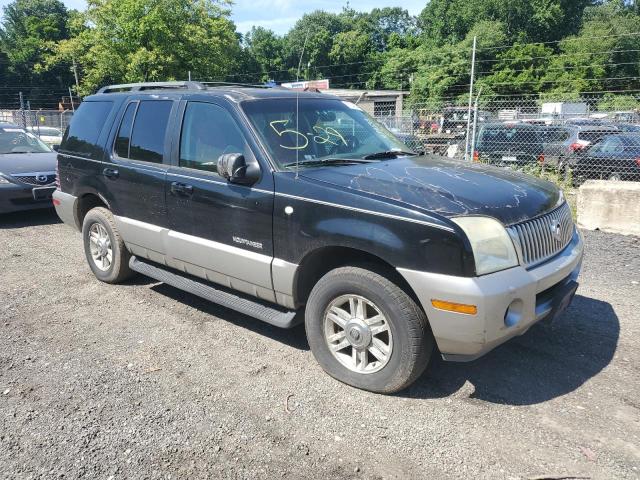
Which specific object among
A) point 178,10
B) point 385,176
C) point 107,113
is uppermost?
point 178,10

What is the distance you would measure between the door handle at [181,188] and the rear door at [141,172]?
0.19 m

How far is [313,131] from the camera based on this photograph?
4.28 meters

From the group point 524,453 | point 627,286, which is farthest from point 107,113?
point 627,286

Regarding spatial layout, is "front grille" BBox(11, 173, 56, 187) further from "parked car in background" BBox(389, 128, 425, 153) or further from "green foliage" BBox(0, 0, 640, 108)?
"parked car in background" BBox(389, 128, 425, 153)

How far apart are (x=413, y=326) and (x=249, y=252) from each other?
1.39 meters

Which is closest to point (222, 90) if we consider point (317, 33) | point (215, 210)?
point (215, 210)

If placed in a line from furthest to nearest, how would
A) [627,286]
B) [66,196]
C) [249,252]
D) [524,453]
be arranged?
[66,196]
[627,286]
[249,252]
[524,453]

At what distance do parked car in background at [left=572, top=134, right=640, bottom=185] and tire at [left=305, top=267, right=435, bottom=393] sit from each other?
1119 centimetres

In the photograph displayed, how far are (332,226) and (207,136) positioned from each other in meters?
1.54

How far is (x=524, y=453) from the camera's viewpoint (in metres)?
2.89

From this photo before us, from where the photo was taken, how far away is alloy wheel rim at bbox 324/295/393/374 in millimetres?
3404

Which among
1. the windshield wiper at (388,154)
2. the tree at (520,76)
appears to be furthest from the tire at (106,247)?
the tree at (520,76)

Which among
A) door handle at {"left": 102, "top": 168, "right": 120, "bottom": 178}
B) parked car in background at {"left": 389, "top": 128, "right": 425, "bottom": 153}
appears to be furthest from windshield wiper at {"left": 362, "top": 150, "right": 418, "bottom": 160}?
door handle at {"left": 102, "top": 168, "right": 120, "bottom": 178}

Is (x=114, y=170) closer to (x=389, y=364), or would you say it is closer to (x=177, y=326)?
(x=177, y=326)
